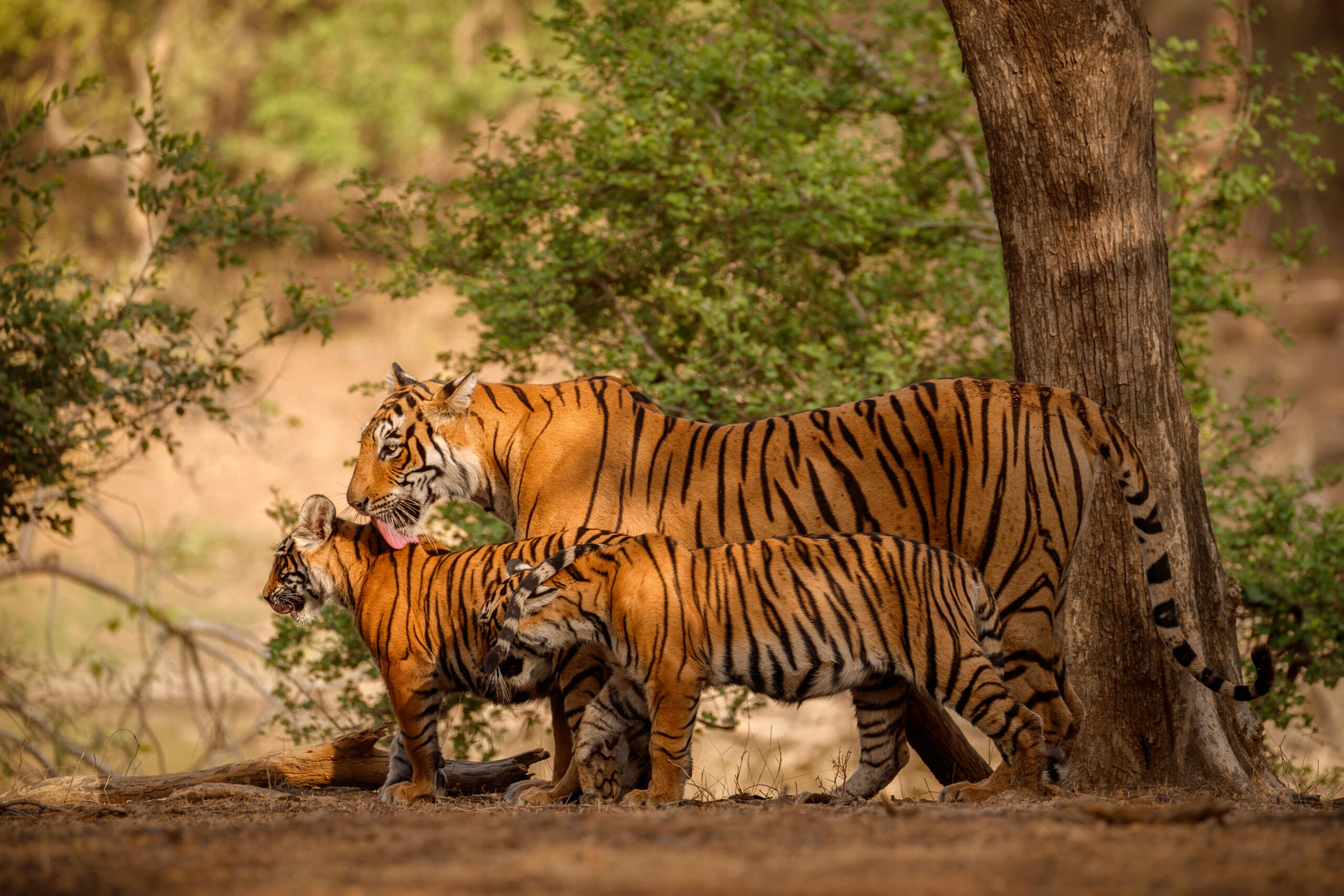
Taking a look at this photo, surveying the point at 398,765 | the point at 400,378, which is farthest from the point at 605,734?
the point at 400,378

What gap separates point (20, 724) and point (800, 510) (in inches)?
287

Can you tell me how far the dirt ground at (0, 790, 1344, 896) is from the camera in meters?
2.70

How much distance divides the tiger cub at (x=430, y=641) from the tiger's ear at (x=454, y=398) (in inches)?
22.6

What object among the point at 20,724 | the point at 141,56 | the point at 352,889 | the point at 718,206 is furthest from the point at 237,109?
the point at 352,889

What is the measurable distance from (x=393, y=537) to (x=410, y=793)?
106cm

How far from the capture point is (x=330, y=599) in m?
5.53

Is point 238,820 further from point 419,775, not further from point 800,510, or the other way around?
point 800,510

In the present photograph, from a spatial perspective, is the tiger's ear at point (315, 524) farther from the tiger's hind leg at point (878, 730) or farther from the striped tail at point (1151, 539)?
the striped tail at point (1151, 539)

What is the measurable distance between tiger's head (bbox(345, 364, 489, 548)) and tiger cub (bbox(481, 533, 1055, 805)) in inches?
34.3

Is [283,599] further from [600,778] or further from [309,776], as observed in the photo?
[600,778]

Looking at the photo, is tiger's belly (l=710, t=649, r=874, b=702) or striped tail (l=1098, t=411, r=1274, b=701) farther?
striped tail (l=1098, t=411, r=1274, b=701)

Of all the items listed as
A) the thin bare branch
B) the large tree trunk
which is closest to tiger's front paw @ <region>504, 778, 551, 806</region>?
the large tree trunk

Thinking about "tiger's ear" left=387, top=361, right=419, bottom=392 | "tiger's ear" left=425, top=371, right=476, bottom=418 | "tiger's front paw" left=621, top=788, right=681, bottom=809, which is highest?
"tiger's ear" left=387, top=361, right=419, bottom=392

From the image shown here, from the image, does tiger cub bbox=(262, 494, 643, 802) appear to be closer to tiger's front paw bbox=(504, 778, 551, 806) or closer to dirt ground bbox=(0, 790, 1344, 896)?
tiger's front paw bbox=(504, 778, 551, 806)
